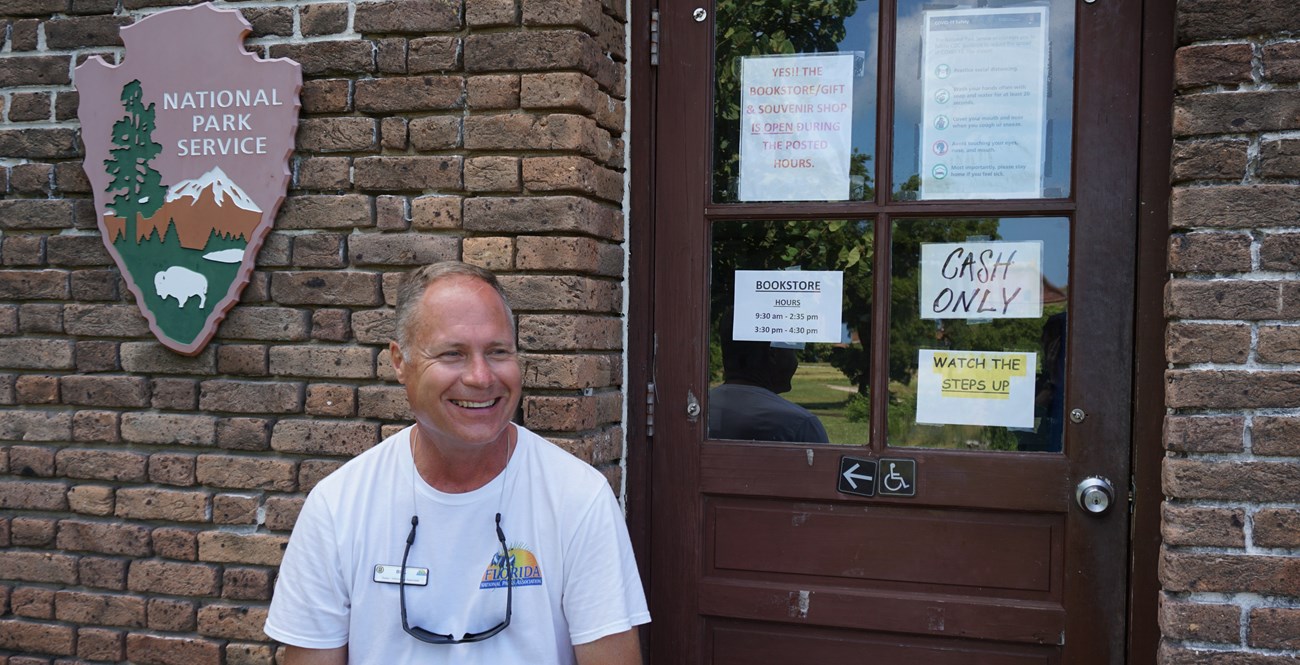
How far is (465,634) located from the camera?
1.91 m

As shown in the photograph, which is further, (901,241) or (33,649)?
(33,649)

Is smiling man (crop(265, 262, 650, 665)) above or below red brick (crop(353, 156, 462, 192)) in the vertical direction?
below

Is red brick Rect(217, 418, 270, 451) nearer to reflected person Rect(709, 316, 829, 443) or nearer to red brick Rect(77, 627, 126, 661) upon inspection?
red brick Rect(77, 627, 126, 661)

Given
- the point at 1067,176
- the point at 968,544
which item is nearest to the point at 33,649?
the point at 968,544

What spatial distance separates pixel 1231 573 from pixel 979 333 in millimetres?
821

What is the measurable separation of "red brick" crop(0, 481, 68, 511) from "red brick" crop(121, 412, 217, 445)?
280mm

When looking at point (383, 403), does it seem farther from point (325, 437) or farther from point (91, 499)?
point (91, 499)

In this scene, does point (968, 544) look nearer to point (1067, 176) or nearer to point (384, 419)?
point (1067, 176)

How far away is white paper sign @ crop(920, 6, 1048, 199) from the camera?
2.62 m

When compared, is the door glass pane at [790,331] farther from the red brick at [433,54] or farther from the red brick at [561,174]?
the red brick at [433,54]

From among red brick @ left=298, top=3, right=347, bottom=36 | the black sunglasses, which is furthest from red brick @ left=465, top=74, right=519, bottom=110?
the black sunglasses

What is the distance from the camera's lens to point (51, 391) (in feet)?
9.59

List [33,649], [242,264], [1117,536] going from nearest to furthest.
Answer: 1. [1117,536]
2. [242,264]
3. [33,649]

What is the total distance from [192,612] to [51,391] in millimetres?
806
